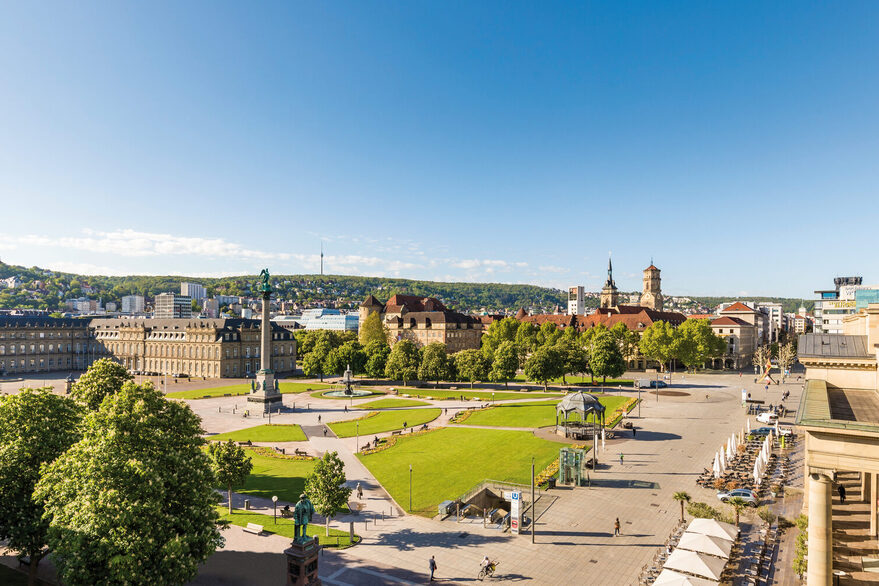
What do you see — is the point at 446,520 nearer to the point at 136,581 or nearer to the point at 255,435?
the point at 136,581

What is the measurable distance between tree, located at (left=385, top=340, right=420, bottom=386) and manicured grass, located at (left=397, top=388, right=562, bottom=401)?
5.41m

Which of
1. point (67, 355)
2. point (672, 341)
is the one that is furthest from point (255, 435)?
point (67, 355)

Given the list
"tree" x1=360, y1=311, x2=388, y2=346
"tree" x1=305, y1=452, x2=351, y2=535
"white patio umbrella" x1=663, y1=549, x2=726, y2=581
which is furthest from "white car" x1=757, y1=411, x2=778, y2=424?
"tree" x1=360, y1=311, x2=388, y2=346

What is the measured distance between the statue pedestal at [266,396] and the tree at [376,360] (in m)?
29.0

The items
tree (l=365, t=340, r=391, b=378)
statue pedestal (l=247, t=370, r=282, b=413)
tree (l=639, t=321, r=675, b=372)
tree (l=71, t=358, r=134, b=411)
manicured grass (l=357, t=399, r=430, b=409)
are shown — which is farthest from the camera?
tree (l=639, t=321, r=675, b=372)

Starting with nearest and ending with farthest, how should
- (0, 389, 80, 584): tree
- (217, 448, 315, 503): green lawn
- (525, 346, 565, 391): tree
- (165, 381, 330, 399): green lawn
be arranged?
(0, 389, 80, 584): tree < (217, 448, 315, 503): green lawn < (525, 346, 565, 391): tree < (165, 381, 330, 399): green lawn

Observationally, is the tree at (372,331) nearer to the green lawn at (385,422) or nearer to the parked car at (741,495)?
the green lawn at (385,422)

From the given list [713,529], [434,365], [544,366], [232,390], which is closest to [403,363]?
[434,365]

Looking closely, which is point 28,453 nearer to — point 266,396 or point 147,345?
point 266,396

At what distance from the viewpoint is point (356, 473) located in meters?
48.1

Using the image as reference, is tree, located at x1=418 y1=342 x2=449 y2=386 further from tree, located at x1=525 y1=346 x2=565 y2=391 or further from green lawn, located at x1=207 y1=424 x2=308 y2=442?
green lawn, located at x1=207 y1=424 x2=308 y2=442

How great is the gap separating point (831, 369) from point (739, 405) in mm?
43827

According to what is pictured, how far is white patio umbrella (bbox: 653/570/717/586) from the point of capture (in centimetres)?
2466

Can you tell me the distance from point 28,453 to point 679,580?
32.8 metres
